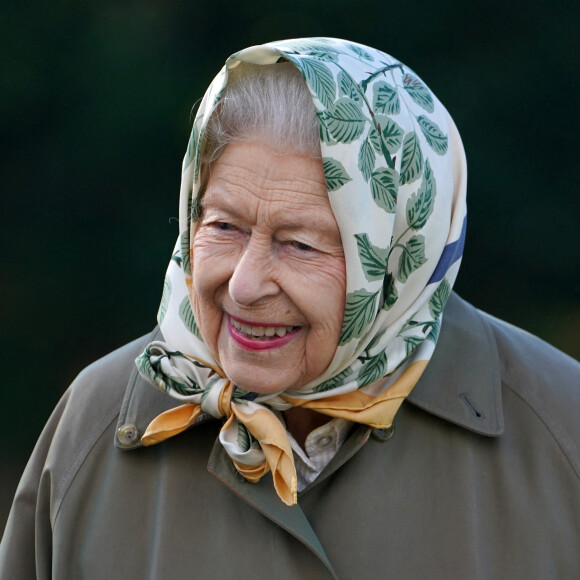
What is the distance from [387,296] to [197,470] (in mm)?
593

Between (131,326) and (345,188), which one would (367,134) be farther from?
(131,326)

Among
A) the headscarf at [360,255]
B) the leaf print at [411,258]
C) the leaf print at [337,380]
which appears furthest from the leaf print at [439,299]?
the leaf print at [337,380]

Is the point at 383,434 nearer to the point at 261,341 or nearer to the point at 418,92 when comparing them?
the point at 261,341

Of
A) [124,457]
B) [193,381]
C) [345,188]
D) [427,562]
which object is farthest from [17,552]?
[345,188]

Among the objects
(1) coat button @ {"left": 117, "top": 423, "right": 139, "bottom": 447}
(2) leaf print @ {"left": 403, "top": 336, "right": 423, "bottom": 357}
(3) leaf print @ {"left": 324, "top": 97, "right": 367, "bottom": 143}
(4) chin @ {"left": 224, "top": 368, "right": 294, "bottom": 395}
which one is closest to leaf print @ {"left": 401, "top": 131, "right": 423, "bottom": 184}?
(3) leaf print @ {"left": 324, "top": 97, "right": 367, "bottom": 143}

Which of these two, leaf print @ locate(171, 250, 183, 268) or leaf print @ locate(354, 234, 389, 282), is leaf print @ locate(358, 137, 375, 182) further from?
leaf print @ locate(171, 250, 183, 268)

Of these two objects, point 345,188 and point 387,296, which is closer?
point 345,188

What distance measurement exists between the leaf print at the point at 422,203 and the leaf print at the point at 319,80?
282 millimetres

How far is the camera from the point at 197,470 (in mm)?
2381

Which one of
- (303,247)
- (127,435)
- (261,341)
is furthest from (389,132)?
(127,435)

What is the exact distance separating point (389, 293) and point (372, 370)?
18cm

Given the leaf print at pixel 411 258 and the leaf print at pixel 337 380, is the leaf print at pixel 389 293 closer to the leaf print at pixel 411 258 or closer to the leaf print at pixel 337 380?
the leaf print at pixel 411 258

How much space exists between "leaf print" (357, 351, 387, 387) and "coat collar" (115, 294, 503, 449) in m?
0.10

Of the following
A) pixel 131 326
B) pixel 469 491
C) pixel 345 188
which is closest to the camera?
pixel 345 188
